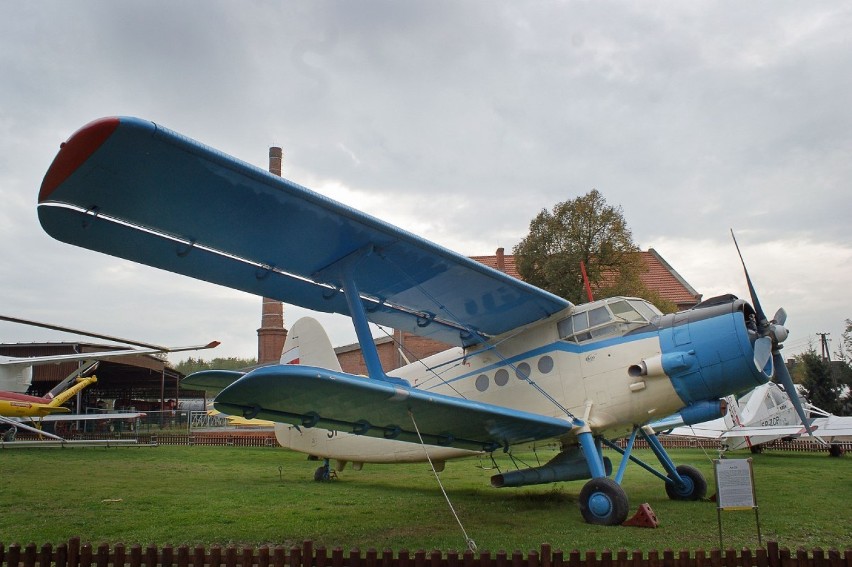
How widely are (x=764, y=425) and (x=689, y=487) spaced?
13.6 m

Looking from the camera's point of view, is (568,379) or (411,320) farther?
(411,320)

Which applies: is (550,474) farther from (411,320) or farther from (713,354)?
(411,320)

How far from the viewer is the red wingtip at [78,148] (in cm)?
517

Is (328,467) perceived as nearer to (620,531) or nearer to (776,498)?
(620,531)

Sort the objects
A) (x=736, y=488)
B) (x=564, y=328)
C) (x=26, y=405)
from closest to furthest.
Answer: (x=736, y=488) → (x=564, y=328) → (x=26, y=405)

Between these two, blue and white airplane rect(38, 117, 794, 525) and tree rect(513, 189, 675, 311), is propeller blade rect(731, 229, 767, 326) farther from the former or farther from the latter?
tree rect(513, 189, 675, 311)

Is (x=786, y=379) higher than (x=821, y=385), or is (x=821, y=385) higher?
(x=786, y=379)

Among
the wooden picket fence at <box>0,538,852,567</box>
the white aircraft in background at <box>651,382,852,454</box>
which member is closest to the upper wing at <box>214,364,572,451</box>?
the wooden picket fence at <box>0,538,852,567</box>

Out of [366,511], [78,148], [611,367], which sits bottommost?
[366,511]

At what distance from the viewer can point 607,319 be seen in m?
8.94

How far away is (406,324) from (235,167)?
17.1 ft

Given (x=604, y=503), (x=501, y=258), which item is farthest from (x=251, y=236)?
(x=501, y=258)

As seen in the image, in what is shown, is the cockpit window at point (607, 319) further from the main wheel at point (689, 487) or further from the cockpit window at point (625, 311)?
the main wheel at point (689, 487)

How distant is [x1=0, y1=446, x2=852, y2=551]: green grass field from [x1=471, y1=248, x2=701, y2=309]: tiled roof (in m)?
21.4
